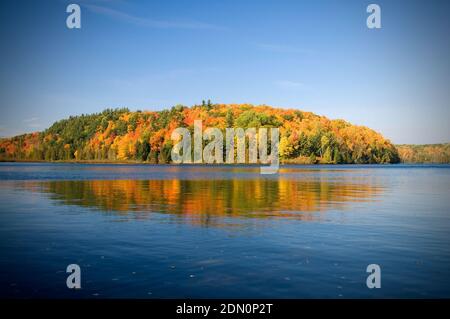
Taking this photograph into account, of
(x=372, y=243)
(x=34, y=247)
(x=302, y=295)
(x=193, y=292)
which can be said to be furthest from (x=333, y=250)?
(x=34, y=247)

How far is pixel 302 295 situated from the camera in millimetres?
13414

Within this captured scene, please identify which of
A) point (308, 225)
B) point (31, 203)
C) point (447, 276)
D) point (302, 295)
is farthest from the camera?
point (31, 203)

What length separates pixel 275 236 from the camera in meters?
22.5

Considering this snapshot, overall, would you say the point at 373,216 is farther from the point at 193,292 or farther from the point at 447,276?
the point at 193,292

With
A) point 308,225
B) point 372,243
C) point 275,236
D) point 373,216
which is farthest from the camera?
point 373,216

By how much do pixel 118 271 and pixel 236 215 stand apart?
51.4ft

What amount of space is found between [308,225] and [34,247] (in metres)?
15.3

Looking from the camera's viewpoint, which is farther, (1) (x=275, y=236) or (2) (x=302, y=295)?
(1) (x=275, y=236)

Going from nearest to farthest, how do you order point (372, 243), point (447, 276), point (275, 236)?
point (447, 276) → point (372, 243) → point (275, 236)

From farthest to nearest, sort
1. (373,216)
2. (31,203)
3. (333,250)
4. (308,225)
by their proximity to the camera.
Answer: (31,203)
(373,216)
(308,225)
(333,250)
